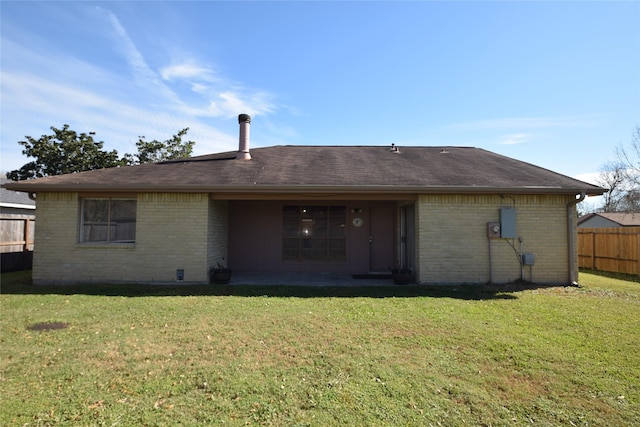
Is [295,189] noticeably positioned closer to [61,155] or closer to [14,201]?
[14,201]

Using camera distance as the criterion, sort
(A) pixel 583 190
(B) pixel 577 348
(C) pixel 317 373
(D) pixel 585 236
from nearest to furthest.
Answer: (C) pixel 317 373 → (B) pixel 577 348 → (A) pixel 583 190 → (D) pixel 585 236

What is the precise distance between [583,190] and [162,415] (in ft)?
32.5

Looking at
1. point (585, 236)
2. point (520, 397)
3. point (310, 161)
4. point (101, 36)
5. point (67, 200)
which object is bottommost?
point (520, 397)

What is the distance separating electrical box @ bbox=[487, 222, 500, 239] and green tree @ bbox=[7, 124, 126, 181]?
24.0 metres

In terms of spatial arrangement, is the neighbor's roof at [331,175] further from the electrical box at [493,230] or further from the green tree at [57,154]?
the green tree at [57,154]

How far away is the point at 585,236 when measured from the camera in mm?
13781

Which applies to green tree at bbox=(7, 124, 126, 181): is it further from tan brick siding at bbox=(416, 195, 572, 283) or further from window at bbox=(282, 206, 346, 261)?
tan brick siding at bbox=(416, 195, 572, 283)

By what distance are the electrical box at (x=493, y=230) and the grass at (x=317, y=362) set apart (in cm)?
218

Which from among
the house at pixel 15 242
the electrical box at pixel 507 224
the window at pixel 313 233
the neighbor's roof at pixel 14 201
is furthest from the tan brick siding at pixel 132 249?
the electrical box at pixel 507 224

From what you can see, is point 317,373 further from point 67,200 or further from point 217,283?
point 67,200

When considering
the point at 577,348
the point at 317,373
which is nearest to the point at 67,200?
the point at 317,373

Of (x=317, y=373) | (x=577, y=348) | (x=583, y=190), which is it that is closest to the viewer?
(x=317, y=373)

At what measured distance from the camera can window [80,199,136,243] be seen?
29.6ft

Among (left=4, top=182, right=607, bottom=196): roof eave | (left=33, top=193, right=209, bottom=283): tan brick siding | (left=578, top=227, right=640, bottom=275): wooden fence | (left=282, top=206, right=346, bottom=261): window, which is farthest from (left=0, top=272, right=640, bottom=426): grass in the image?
(left=578, top=227, right=640, bottom=275): wooden fence
